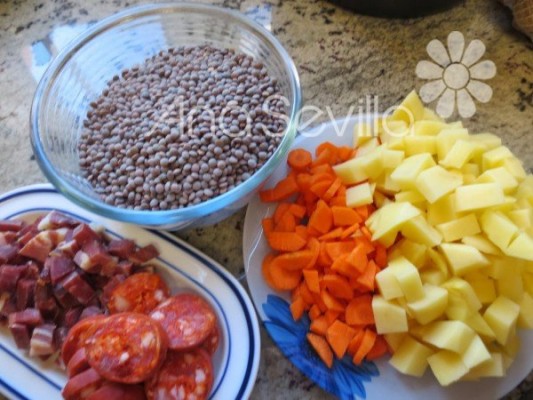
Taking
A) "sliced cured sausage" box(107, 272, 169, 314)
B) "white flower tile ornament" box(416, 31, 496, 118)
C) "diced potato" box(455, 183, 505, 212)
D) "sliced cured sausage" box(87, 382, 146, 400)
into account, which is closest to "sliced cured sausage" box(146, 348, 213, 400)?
"sliced cured sausage" box(87, 382, 146, 400)

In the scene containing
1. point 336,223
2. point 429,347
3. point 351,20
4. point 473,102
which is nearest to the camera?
point 429,347

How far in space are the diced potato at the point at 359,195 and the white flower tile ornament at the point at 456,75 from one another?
402mm

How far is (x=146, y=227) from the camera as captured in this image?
1145 millimetres

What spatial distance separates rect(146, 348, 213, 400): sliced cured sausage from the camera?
965mm

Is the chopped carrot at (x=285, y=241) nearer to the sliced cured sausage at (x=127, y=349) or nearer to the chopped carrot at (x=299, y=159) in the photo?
the chopped carrot at (x=299, y=159)

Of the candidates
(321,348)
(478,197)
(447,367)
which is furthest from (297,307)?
(478,197)

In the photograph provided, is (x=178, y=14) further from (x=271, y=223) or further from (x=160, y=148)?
(x=271, y=223)

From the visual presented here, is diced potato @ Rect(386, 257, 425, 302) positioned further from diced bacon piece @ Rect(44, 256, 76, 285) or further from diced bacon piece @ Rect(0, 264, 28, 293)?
diced bacon piece @ Rect(0, 264, 28, 293)

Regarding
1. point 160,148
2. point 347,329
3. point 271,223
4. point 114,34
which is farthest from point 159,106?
point 347,329

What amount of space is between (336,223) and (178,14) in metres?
0.64

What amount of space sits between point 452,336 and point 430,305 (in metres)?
0.06

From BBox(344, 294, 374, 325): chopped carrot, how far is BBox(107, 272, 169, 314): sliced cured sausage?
14.9 inches

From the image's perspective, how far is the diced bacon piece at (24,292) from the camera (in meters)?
1.08

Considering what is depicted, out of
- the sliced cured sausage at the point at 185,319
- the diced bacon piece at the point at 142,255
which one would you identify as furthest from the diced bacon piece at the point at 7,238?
the sliced cured sausage at the point at 185,319
